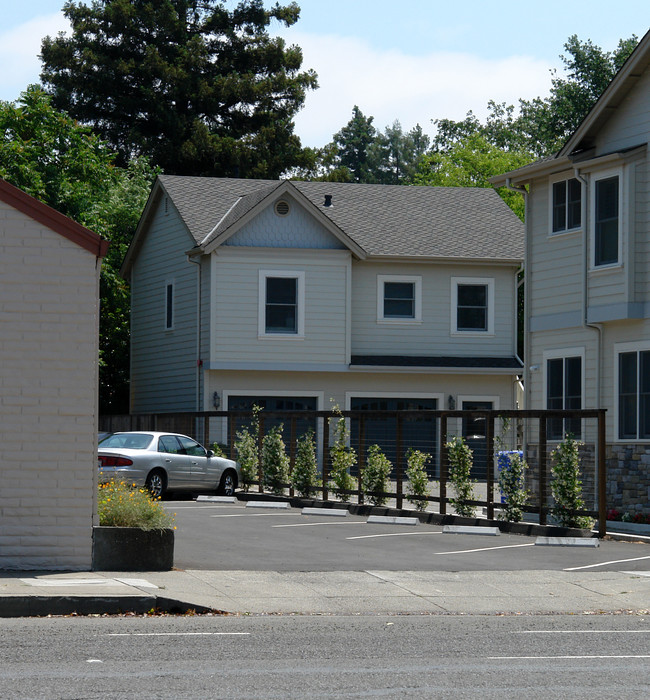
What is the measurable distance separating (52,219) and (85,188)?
2882 cm

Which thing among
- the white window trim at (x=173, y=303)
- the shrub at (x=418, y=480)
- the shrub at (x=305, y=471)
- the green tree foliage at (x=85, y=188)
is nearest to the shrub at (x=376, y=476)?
the shrub at (x=418, y=480)

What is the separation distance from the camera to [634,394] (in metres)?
22.2

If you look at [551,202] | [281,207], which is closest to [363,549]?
[551,202]

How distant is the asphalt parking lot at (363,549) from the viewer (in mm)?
15891

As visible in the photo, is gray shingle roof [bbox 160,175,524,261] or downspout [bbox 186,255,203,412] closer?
downspout [bbox 186,255,203,412]

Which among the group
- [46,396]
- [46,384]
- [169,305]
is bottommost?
[46,396]

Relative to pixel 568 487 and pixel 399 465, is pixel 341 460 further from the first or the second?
pixel 568 487

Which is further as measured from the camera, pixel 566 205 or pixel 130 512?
pixel 566 205

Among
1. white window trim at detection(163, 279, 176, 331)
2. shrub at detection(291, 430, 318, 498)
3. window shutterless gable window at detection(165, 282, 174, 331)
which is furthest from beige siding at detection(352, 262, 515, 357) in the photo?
shrub at detection(291, 430, 318, 498)

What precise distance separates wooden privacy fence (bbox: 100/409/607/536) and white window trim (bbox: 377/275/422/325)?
21.0 ft

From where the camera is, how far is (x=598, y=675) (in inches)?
346

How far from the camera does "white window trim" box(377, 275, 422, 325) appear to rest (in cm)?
3638

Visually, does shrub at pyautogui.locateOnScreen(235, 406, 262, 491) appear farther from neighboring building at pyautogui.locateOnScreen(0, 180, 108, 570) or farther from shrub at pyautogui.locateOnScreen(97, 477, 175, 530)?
neighboring building at pyautogui.locateOnScreen(0, 180, 108, 570)

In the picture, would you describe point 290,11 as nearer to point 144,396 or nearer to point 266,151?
point 266,151
